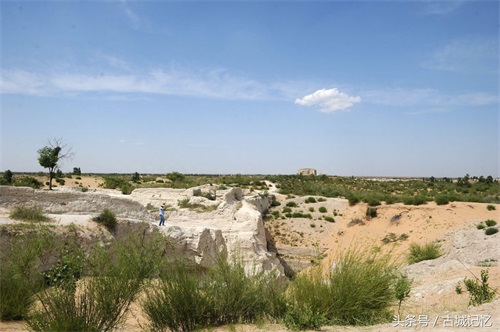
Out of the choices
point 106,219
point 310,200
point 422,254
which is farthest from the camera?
point 310,200

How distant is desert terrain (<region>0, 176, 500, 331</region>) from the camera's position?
615 cm

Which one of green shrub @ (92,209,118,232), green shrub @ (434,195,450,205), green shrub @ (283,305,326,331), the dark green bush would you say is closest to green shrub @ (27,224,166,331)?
green shrub @ (283,305,326,331)

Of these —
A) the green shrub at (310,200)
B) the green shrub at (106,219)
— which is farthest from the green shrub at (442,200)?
the green shrub at (106,219)

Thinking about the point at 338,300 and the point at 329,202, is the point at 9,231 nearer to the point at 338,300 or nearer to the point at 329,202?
the point at 338,300

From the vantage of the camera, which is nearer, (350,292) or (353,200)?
(350,292)

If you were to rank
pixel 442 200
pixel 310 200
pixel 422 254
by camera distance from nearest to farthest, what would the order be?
pixel 422 254 < pixel 442 200 < pixel 310 200

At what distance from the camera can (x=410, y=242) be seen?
24797mm

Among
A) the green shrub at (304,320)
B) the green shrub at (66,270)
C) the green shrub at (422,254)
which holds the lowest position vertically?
the green shrub at (422,254)

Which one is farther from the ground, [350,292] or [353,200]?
[350,292]

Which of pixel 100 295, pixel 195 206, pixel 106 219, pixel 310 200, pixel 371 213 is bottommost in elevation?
pixel 371 213

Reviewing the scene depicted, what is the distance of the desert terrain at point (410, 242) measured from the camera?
6.15 metres

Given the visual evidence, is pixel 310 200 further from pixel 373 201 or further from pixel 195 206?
pixel 195 206

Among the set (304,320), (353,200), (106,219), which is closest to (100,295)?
(304,320)

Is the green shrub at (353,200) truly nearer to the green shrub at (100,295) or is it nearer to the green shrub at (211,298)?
the green shrub at (211,298)
